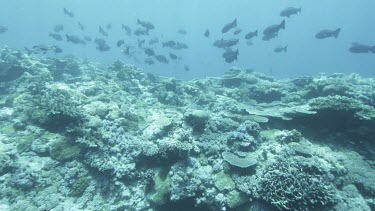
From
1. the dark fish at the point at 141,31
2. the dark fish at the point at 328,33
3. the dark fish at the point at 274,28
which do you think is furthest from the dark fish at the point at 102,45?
the dark fish at the point at 328,33

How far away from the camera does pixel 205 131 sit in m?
10.4

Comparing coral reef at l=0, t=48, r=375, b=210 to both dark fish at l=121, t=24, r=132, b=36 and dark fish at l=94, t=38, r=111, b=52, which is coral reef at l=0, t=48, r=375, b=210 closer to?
dark fish at l=94, t=38, r=111, b=52

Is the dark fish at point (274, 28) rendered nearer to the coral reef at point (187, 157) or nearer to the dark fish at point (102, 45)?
the coral reef at point (187, 157)

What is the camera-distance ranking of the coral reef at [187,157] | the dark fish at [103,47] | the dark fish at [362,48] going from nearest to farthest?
1. the coral reef at [187,157]
2. the dark fish at [362,48]
3. the dark fish at [103,47]

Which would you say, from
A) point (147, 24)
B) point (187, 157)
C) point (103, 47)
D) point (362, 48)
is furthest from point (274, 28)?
point (103, 47)

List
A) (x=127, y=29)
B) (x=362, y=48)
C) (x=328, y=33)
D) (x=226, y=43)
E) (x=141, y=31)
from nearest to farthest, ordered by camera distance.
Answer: (x=362, y=48), (x=328, y=33), (x=226, y=43), (x=141, y=31), (x=127, y=29)

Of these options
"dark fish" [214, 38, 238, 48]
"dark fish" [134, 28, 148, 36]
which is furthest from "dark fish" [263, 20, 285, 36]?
"dark fish" [134, 28, 148, 36]

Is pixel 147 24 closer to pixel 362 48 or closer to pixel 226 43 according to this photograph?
pixel 226 43

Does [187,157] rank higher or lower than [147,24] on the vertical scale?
lower

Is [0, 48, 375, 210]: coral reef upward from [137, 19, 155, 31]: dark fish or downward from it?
downward

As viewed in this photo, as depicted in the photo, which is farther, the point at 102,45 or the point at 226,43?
the point at 102,45

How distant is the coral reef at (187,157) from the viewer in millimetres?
7680

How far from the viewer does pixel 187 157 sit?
8.80 m

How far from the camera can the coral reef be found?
25.2 ft
